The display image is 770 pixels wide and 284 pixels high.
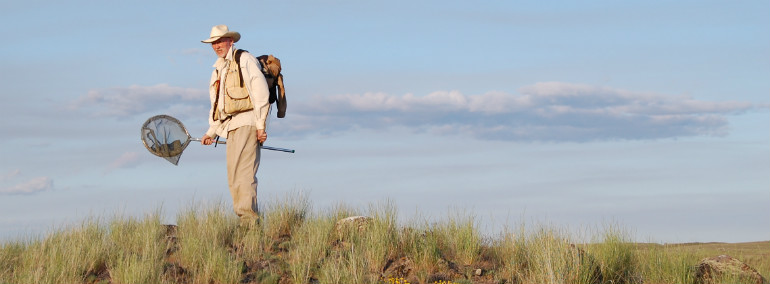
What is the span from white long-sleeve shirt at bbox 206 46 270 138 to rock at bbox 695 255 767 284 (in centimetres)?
634

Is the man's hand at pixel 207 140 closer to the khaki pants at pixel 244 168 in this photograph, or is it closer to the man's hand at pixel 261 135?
the khaki pants at pixel 244 168

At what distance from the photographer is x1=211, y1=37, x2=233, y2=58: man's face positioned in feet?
38.4

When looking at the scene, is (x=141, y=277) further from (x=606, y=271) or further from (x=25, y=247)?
(x=606, y=271)

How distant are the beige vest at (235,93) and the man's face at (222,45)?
27cm

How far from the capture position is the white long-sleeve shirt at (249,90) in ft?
36.9

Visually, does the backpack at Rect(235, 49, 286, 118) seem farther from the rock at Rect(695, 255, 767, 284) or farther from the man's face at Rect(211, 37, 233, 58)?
the rock at Rect(695, 255, 767, 284)

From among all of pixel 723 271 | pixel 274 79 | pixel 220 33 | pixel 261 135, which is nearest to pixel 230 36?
pixel 220 33

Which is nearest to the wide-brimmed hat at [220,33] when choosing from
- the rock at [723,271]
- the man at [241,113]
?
the man at [241,113]

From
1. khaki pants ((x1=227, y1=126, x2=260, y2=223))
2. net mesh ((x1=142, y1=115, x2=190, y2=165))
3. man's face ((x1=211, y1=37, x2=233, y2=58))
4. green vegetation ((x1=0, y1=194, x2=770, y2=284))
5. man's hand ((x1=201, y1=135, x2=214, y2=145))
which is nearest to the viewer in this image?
green vegetation ((x1=0, y1=194, x2=770, y2=284))

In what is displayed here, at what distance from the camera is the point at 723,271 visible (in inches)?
422

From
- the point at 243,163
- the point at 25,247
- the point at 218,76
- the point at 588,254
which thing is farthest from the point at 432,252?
the point at 25,247

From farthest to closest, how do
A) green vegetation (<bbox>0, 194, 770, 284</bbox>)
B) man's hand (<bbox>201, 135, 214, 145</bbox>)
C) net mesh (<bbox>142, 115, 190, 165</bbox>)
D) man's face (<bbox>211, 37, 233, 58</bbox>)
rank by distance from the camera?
net mesh (<bbox>142, 115, 190, 165</bbox>) → man's hand (<bbox>201, 135, 214, 145</bbox>) → man's face (<bbox>211, 37, 233, 58</bbox>) → green vegetation (<bbox>0, 194, 770, 284</bbox>)

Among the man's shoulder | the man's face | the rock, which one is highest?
the man's face

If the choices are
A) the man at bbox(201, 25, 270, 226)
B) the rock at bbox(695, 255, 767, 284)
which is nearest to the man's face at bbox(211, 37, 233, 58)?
the man at bbox(201, 25, 270, 226)
